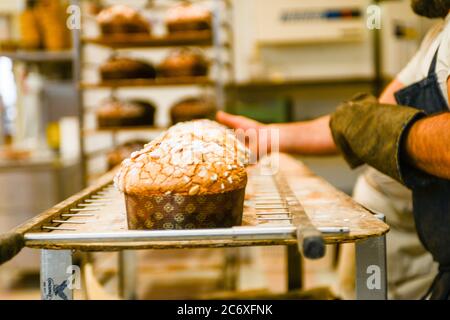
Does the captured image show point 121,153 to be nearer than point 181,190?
No

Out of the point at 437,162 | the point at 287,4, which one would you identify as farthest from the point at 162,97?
the point at 437,162

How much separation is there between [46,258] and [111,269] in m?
2.81

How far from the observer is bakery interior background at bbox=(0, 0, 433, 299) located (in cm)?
350

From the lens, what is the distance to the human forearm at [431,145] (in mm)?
1036

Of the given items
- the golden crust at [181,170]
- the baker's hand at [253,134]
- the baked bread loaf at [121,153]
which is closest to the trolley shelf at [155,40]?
the baked bread loaf at [121,153]

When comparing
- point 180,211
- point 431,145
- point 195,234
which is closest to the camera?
point 195,234

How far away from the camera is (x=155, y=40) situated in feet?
11.6

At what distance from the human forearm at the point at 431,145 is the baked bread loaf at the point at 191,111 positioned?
7.88 feet

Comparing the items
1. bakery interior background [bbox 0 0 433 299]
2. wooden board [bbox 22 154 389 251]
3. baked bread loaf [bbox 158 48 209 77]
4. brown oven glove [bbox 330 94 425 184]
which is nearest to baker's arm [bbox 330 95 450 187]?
brown oven glove [bbox 330 94 425 184]

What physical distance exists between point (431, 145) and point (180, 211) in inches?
18.9

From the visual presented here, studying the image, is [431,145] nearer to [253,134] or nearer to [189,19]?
[253,134]

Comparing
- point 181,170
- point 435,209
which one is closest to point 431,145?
point 435,209

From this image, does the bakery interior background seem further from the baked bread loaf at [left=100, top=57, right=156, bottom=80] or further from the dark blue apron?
the dark blue apron

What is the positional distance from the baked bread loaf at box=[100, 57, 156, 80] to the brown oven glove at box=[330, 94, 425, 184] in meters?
2.33
